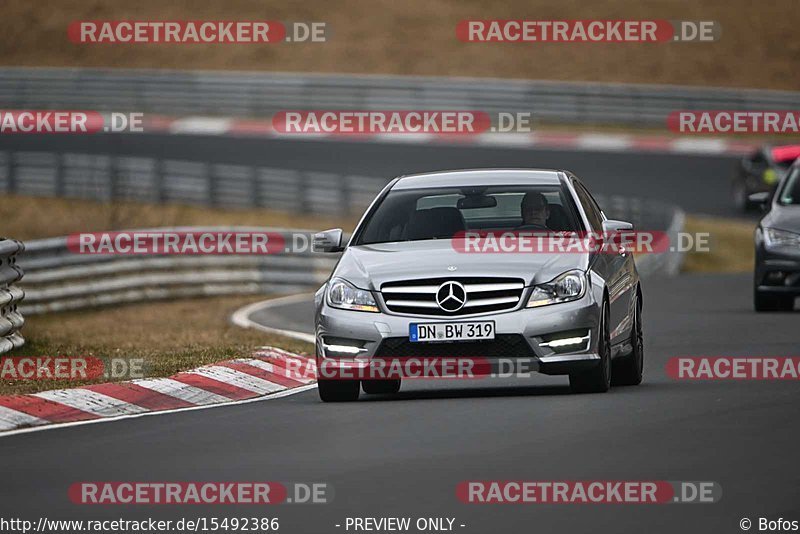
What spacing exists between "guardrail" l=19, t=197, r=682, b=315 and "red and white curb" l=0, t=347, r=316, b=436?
9.79m

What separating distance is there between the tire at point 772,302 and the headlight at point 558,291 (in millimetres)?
8391

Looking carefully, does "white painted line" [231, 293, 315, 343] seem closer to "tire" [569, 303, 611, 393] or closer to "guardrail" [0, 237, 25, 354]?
"guardrail" [0, 237, 25, 354]

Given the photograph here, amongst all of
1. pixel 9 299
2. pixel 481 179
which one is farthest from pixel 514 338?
pixel 9 299

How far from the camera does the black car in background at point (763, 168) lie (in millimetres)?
38281

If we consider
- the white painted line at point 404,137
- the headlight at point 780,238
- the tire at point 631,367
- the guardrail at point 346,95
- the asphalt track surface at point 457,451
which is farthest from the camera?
the white painted line at point 404,137

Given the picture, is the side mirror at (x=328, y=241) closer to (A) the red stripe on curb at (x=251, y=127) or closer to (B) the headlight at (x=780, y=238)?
(B) the headlight at (x=780, y=238)

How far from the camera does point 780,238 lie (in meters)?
20.1

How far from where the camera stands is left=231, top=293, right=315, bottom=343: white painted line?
64.2 feet

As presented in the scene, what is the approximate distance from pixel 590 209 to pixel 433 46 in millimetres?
48107

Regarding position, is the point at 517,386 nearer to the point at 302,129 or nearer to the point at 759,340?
the point at 759,340

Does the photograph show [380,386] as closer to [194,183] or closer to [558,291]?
[558,291]

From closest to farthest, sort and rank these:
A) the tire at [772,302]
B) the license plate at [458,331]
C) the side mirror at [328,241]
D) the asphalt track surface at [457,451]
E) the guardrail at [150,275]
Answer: the asphalt track surface at [457,451] < the license plate at [458,331] < the side mirror at [328,241] < the tire at [772,302] < the guardrail at [150,275]

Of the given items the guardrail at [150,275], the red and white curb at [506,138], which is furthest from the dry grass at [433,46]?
the guardrail at [150,275]

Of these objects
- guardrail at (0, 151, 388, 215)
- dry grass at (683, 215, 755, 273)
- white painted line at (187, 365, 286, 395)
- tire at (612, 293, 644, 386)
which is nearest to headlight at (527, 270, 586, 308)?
tire at (612, 293, 644, 386)
